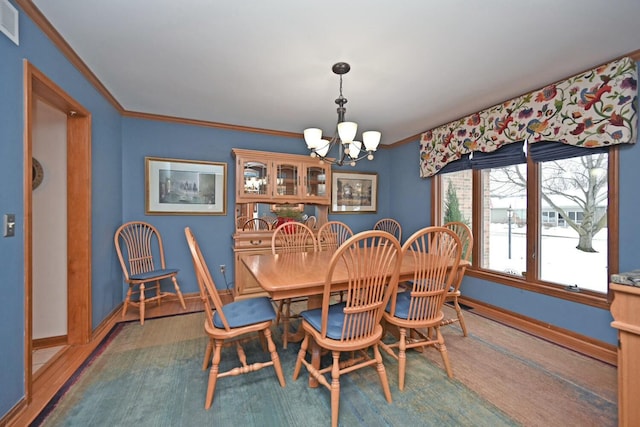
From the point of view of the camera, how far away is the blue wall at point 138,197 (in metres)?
1.40

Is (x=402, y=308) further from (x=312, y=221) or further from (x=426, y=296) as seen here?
(x=312, y=221)

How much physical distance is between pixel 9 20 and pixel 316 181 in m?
2.99

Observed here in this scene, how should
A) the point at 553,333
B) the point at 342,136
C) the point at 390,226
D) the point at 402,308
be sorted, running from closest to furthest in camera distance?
the point at 402,308, the point at 342,136, the point at 553,333, the point at 390,226

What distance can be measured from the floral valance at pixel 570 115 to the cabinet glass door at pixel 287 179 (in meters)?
2.10

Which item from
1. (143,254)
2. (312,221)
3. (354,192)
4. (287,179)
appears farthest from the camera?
(354,192)

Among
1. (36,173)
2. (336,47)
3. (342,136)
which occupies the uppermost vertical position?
(336,47)

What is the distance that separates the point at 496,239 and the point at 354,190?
6.92 ft

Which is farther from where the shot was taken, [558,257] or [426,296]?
[558,257]

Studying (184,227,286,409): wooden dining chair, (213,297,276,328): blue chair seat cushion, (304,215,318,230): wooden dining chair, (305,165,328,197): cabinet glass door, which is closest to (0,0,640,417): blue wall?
(305,165,328,197): cabinet glass door

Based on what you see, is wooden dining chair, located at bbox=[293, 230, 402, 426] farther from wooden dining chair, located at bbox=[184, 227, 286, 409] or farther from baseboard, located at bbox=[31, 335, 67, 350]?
baseboard, located at bbox=[31, 335, 67, 350]

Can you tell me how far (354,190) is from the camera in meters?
4.47

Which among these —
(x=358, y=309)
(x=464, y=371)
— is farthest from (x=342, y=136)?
(x=464, y=371)

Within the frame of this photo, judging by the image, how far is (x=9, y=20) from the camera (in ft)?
4.51

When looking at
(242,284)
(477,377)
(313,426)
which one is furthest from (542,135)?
(242,284)
